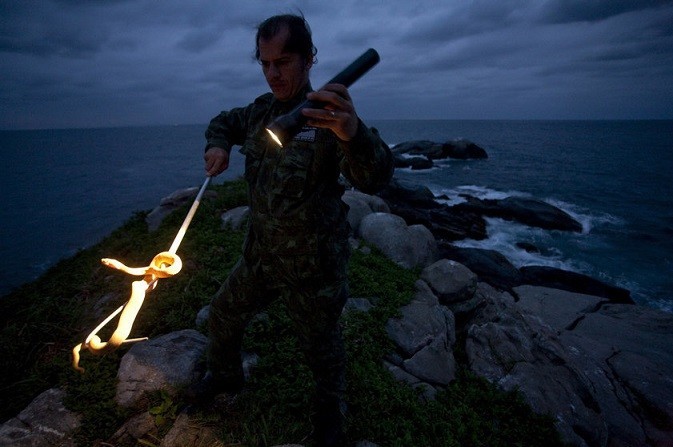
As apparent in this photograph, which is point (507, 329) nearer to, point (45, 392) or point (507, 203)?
point (45, 392)

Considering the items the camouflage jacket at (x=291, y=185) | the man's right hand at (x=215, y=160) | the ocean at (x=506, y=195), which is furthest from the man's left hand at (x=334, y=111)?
the ocean at (x=506, y=195)

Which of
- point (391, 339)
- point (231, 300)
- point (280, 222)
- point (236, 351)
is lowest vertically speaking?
point (391, 339)

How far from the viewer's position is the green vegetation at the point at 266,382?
351cm

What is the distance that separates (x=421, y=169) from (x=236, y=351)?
4992 centimetres

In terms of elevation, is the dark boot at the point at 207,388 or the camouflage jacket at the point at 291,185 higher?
the camouflage jacket at the point at 291,185

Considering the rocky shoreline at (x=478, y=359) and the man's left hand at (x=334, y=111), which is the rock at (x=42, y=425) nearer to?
the rocky shoreline at (x=478, y=359)

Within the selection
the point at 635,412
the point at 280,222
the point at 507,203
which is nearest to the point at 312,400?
the point at 280,222

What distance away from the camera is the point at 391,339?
5164 mm

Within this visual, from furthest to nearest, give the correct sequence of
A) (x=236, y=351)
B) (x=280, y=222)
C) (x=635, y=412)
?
1. (x=635, y=412)
2. (x=236, y=351)
3. (x=280, y=222)

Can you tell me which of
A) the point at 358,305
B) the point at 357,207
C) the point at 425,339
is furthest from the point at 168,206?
the point at 425,339

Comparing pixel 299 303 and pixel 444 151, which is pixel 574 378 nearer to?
pixel 299 303

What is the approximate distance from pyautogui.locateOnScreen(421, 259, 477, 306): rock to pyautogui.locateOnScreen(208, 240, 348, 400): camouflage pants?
14.1ft

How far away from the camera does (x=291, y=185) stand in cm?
251

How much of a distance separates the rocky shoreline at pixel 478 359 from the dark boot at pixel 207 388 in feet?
0.68
